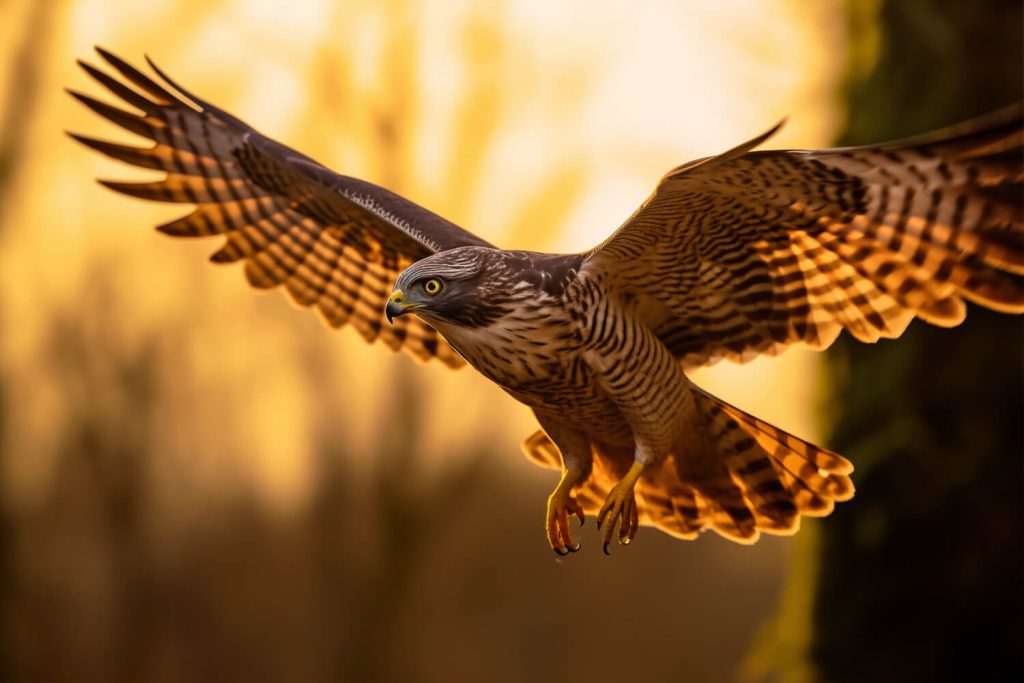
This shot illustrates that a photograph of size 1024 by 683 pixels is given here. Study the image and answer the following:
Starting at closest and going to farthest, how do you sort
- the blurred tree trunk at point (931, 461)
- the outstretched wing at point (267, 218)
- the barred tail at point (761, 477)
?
the barred tail at point (761, 477)
the outstretched wing at point (267, 218)
the blurred tree trunk at point (931, 461)

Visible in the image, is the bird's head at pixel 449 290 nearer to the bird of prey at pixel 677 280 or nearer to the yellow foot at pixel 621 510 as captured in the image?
the bird of prey at pixel 677 280

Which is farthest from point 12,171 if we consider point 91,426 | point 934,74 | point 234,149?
point 934,74

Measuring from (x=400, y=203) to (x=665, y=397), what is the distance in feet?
3.09

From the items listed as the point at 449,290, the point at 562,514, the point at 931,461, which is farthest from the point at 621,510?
the point at 931,461

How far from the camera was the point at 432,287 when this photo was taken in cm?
263

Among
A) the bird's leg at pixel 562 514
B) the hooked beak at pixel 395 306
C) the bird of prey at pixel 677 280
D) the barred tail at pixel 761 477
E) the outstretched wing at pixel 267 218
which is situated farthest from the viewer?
the outstretched wing at pixel 267 218

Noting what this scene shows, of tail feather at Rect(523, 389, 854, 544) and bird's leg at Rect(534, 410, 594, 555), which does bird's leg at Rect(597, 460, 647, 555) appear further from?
tail feather at Rect(523, 389, 854, 544)

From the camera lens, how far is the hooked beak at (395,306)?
256 cm

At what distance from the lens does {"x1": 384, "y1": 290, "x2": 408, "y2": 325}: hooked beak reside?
2.56m

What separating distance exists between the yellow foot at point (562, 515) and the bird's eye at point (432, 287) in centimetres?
58

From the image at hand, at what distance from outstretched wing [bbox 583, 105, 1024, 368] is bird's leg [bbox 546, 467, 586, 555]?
1.68 feet

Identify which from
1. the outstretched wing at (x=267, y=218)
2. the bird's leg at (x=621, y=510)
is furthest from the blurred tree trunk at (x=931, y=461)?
the bird's leg at (x=621, y=510)

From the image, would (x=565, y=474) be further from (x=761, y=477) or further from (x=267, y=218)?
(x=267, y=218)

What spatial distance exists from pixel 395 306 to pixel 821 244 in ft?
3.82
